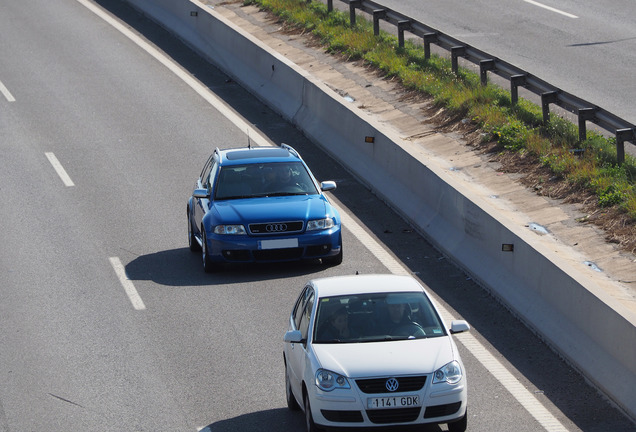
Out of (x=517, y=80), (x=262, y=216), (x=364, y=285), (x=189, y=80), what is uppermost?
(x=364, y=285)

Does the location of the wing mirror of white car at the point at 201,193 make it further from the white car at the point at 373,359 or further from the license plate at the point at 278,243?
the white car at the point at 373,359

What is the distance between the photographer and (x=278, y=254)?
15.9 meters

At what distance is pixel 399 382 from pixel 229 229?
6824mm

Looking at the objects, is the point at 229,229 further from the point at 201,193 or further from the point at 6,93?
the point at 6,93

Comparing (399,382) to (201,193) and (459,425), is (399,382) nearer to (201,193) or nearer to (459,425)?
(459,425)

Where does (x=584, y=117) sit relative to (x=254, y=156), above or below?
above

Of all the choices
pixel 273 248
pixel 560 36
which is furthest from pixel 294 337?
pixel 560 36

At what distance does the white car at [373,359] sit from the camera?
31.0ft

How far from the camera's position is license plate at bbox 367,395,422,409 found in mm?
9406

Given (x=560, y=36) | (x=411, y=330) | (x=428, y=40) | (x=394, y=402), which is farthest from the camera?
(x=560, y=36)

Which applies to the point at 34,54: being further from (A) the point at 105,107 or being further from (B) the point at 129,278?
(B) the point at 129,278

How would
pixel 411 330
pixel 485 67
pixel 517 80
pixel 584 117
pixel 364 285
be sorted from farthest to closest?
pixel 485 67 < pixel 517 80 < pixel 584 117 < pixel 364 285 < pixel 411 330

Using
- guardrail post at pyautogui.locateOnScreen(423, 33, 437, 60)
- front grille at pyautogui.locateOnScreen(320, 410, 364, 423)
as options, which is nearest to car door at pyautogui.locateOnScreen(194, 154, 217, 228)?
front grille at pyautogui.locateOnScreen(320, 410, 364, 423)

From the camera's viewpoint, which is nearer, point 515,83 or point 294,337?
point 294,337
